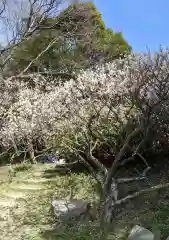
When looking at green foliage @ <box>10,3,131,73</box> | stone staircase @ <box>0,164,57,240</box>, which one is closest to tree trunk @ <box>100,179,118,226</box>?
stone staircase @ <box>0,164,57,240</box>

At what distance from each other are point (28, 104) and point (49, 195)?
4.05m

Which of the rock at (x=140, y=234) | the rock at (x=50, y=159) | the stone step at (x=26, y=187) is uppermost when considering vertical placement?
the rock at (x=50, y=159)

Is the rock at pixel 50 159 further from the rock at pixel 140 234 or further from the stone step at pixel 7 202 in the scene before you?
the rock at pixel 140 234

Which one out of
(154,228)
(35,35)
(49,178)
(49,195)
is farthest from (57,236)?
(35,35)

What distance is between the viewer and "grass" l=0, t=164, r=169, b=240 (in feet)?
16.6

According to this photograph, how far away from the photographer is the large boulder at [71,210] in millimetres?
5949

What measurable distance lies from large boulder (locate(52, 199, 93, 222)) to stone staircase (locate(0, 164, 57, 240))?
234 mm

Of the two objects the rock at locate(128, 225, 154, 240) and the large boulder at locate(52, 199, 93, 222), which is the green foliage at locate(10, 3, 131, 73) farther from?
the rock at locate(128, 225, 154, 240)

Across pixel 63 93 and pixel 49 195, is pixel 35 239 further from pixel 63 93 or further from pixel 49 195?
pixel 63 93

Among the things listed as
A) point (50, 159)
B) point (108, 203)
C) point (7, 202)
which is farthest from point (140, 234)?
point (50, 159)

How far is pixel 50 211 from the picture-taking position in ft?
21.1

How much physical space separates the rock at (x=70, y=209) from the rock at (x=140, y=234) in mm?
1547

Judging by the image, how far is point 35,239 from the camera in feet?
17.4

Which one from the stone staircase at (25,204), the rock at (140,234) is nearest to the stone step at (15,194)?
the stone staircase at (25,204)
